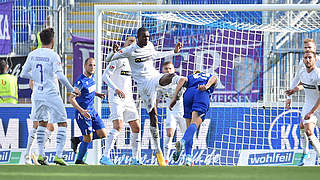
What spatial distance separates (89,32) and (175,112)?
2.88m

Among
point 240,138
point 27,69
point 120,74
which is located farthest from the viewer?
point 240,138

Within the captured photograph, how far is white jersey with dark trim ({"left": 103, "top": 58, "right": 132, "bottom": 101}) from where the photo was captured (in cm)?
990

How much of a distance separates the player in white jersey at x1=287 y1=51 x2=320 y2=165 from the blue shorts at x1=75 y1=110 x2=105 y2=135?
108 inches

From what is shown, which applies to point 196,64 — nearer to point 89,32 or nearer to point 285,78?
point 285,78

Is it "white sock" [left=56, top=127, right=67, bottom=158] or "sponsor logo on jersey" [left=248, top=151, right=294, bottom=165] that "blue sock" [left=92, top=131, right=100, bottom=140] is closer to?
"white sock" [left=56, top=127, right=67, bottom=158]

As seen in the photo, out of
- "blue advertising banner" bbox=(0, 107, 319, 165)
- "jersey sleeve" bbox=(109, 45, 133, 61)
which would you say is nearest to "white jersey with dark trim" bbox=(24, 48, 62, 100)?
"jersey sleeve" bbox=(109, 45, 133, 61)

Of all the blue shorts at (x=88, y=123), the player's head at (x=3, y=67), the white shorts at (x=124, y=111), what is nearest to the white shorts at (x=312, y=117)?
the white shorts at (x=124, y=111)

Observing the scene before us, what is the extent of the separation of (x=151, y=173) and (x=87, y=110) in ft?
11.4

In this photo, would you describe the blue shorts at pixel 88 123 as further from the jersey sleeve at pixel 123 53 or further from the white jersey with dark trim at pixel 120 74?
the jersey sleeve at pixel 123 53

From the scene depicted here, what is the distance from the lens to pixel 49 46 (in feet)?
27.7

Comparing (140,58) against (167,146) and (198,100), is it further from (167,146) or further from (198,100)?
(167,146)

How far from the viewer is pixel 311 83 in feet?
30.6

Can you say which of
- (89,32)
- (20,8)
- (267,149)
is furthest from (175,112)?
(20,8)

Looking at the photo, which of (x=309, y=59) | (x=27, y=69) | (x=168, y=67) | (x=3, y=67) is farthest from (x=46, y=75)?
(x=3, y=67)
